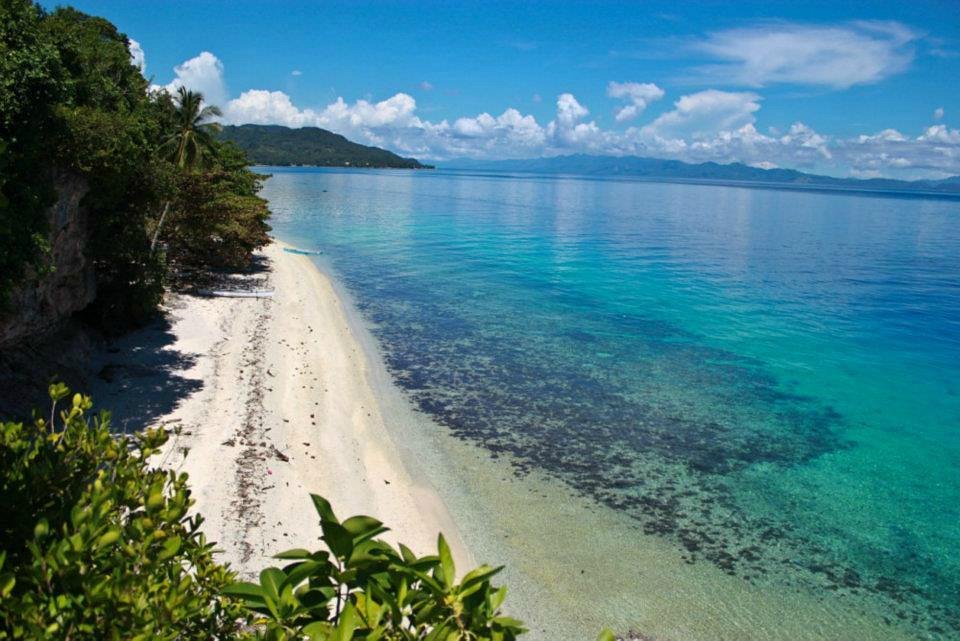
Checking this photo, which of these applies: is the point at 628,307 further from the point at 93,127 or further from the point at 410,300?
the point at 93,127

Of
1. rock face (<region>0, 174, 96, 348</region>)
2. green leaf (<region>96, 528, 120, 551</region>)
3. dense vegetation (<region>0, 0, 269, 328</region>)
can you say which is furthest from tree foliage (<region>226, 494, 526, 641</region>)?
rock face (<region>0, 174, 96, 348</region>)

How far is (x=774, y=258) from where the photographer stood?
171 ft

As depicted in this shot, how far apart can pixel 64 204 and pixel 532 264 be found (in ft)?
110

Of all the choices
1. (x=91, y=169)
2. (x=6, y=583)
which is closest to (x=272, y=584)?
(x=6, y=583)

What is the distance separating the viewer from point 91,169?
48.2 feet

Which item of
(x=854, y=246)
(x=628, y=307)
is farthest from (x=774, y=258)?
(x=628, y=307)

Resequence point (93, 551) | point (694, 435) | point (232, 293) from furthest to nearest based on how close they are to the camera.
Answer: point (232, 293)
point (694, 435)
point (93, 551)

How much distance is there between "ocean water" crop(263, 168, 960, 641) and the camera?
10695 millimetres

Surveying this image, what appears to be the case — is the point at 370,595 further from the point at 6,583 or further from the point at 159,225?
the point at 159,225

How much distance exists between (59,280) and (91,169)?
2.87 meters

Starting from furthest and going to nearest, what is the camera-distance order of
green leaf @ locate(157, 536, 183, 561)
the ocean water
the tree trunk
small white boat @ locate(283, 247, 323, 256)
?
small white boat @ locate(283, 247, 323, 256)
the tree trunk
the ocean water
green leaf @ locate(157, 536, 183, 561)

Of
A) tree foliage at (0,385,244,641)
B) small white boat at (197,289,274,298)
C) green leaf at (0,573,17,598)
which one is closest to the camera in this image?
green leaf at (0,573,17,598)

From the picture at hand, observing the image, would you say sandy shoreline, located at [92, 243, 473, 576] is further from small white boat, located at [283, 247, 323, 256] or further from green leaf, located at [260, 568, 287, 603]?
small white boat, located at [283, 247, 323, 256]

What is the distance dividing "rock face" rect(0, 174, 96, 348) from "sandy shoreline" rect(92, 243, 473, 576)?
178 cm
